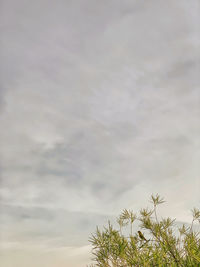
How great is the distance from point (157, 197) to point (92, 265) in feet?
6.38

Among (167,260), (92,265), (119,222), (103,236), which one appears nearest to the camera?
(167,260)

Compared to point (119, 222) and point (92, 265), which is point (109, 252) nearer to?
point (92, 265)

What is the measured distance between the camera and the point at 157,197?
6004 millimetres

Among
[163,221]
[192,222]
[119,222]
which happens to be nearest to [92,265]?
[119,222]

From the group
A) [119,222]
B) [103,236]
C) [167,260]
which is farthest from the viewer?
[119,222]

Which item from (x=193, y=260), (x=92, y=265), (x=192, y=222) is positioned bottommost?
(x=193, y=260)

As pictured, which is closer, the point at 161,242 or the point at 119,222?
the point at 161,242

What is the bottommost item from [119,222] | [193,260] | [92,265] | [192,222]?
[193,260]

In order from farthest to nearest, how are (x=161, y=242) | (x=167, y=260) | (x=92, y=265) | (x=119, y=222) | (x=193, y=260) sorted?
(x=119, y=222), (x=92, y=265), (x=161, y=242), (x=167, y=260), (x=193, y=260)

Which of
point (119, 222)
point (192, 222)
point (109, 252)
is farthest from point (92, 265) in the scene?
point (192, 222)

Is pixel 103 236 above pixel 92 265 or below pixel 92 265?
above

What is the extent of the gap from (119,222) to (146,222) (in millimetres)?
538

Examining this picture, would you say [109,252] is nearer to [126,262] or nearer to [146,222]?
[126,262]

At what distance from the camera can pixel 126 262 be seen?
4.48 metres
